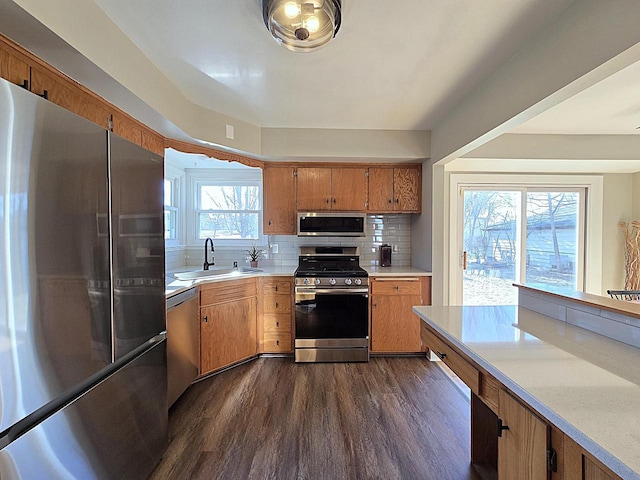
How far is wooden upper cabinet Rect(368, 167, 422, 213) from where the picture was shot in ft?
11.2

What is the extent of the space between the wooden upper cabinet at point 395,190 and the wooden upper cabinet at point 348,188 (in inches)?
4.1

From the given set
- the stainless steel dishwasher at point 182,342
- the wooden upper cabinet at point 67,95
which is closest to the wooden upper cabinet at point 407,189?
the stainless steel dishwasher at point 182,342

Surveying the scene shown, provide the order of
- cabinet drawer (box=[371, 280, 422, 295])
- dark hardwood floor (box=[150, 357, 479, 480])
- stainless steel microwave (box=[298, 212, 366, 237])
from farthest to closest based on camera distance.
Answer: stainless steel microwave (box=[298, 212, 366, 237]), cabinet drawer (box=[371, 280, 422, 295]), dark hardwood floor (box=[150, 357, 479, 480])

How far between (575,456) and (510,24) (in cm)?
186

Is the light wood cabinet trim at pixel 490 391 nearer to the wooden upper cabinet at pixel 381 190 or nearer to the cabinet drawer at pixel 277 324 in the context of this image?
the cabinet drawer at pixel 277 324

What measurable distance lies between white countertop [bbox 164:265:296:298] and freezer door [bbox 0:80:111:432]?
0.75 metres

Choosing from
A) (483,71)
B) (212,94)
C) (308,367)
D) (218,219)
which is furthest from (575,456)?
(218,219)

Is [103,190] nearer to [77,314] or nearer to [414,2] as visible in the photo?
[77,314]

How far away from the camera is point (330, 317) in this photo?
3.06 m

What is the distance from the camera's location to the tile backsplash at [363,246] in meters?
3.72

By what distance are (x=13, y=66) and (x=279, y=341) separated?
2763 millimetres

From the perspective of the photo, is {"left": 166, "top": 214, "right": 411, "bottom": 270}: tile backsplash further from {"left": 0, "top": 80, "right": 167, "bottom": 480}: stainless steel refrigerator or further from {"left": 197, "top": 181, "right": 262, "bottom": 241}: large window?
{"left": 0, "top": 80, "right": 167, "bottom": 480}: stainless steel refrigerator

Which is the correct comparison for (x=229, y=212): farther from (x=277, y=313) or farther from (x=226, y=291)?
(x=277, y=313)

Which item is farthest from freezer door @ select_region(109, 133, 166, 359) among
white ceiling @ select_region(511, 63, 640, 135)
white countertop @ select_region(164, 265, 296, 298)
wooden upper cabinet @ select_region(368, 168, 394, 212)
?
white ceiling @ select_region(511, 63, 640, 135)
